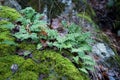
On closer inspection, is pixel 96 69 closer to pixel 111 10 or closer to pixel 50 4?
pixel 50 4

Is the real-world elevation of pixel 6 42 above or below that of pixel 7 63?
above

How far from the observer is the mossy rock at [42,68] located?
329 centimetres

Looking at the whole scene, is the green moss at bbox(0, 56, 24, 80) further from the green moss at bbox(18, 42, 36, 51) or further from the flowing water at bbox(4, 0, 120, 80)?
the flowing water at bbox(4, 0, 120, 80)

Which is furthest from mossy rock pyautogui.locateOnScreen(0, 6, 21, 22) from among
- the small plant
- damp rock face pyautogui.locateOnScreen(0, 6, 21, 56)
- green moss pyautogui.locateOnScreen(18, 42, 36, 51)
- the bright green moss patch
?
the bright green moss patch

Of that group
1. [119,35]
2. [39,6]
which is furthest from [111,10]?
[39,6]

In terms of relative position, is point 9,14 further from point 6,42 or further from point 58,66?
point 58,66

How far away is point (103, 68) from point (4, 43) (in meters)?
2.01

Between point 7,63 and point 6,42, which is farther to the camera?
point 6,42

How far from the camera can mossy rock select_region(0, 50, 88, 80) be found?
329 cm

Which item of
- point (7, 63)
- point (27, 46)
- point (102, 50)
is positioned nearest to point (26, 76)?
point (7, 63)

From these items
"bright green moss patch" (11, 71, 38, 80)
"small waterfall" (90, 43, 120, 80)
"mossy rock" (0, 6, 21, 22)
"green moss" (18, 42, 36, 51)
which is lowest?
"small waterfall" (90, 43, 120, 80)

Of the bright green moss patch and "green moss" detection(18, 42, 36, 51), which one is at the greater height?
"green moss" detection(18, 42, 36, 51)

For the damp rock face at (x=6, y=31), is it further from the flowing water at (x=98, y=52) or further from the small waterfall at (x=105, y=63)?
the small waterfall at (x=105, y=63)

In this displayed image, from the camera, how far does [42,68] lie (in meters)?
3.42
